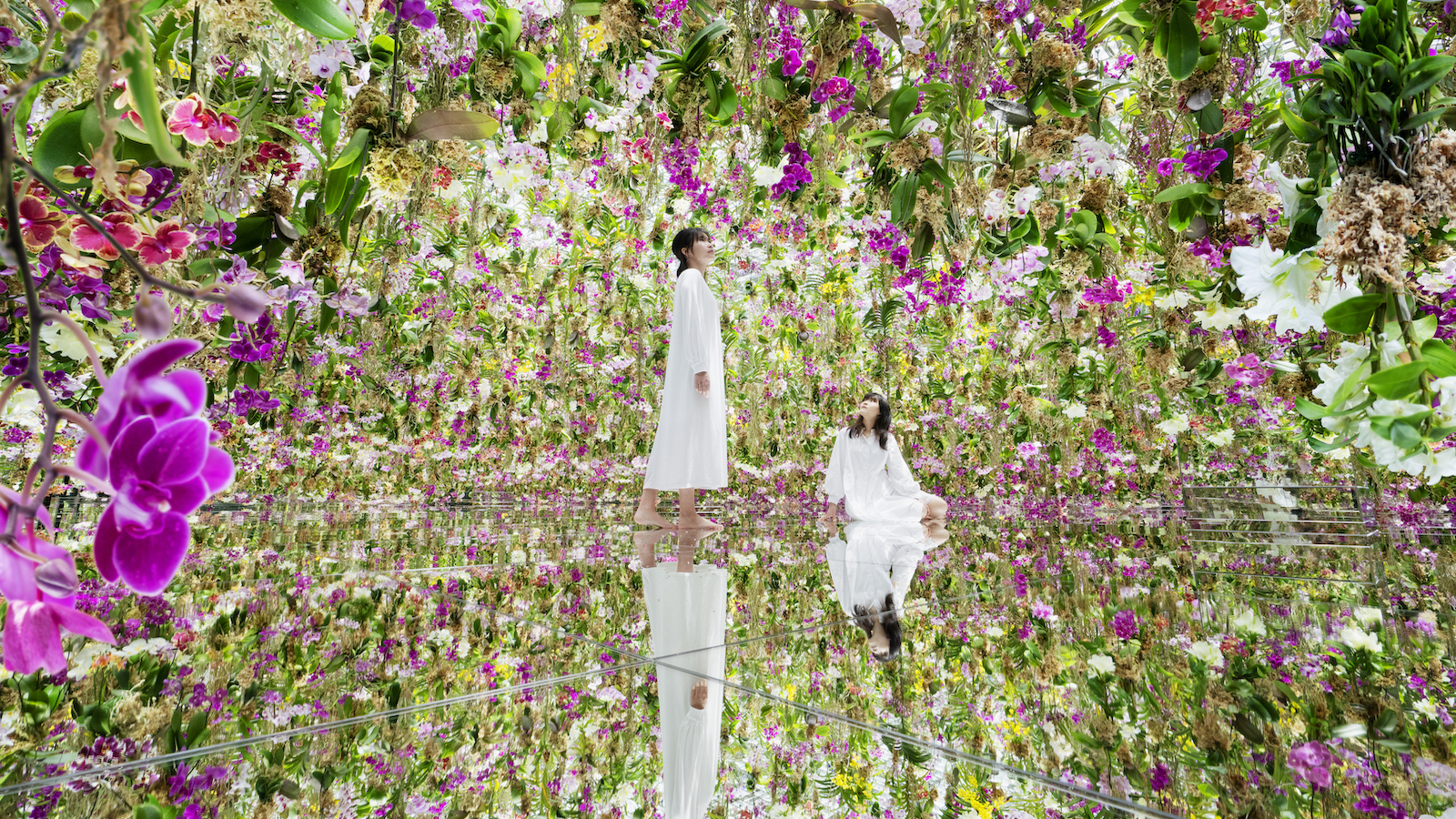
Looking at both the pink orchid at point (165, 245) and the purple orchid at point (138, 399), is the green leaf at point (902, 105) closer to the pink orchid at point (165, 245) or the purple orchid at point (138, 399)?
the pink orchid at point (165, 245)

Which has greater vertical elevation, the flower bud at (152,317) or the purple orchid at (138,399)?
the flower bud at (152,317)

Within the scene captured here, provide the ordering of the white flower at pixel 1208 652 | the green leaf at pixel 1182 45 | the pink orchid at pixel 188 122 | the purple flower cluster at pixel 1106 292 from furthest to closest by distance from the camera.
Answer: the purple flower cluster at pixel 1106 292
the green leaf at pixel 1182 45
the white flower at pixel 1208 652
the pink orchid at pixel 188 122

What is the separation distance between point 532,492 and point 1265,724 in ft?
22.9

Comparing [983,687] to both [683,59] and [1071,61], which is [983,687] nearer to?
[1071,61]

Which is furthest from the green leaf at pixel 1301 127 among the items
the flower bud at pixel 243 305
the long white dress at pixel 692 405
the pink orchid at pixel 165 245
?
the long white dress at pixel 692 405

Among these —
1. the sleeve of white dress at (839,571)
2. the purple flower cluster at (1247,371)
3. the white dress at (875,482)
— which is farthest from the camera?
the white dress at (875,482)

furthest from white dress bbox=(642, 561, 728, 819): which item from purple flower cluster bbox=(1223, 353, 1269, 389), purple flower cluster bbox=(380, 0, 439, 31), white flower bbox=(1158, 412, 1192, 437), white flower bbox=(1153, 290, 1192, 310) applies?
white flower bbox=(1158, 412, 1192, 437)

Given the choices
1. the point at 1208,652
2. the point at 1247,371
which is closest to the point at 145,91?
the point at 1208,652

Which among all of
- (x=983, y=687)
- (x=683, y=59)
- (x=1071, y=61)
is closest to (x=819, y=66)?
(x=683, y=59)

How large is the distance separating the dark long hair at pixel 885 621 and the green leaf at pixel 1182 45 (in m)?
1.20

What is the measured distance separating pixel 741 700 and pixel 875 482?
3227 mm

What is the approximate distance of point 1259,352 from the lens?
2785mm

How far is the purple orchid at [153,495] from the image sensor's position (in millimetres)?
264

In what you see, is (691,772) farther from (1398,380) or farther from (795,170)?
(795,170)
